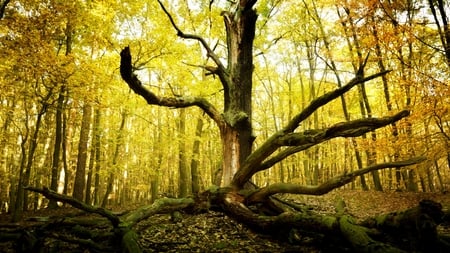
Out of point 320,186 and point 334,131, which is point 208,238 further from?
point 334,131

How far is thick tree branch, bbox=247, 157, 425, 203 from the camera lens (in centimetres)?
537

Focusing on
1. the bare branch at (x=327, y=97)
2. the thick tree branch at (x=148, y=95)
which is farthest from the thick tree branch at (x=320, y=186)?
the thick tree branch at (x=148, y=95)

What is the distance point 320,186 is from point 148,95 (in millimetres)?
3706

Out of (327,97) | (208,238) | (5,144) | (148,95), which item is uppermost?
(5,144)

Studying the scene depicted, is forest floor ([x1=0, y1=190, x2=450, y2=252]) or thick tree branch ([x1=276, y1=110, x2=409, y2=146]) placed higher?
thick tree branch ([x1=276, y1=110, x2=409, y2=146])

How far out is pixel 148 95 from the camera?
238 inches

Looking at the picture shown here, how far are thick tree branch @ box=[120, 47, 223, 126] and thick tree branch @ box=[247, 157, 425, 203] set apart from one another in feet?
6.90

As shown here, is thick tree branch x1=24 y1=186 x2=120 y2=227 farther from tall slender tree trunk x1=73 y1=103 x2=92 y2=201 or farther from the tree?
tall slender tree trunk x1=73 y1=103 x2=92 y2=201

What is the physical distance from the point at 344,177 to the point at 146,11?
1261 cm

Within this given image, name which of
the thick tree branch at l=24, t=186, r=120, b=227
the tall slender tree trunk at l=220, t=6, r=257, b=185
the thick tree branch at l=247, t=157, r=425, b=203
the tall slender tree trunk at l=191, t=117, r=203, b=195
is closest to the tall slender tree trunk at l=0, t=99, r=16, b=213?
the tall slender tree trunk at l=191, t=117, r=203, b=195

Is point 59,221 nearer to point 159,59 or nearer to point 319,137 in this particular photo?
point 319,137

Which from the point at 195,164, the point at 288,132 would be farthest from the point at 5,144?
the point at 288,132

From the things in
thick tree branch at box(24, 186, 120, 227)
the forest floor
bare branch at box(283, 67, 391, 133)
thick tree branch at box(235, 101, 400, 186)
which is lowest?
the forest floor

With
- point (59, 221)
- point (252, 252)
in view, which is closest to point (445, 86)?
point (252, 252)
